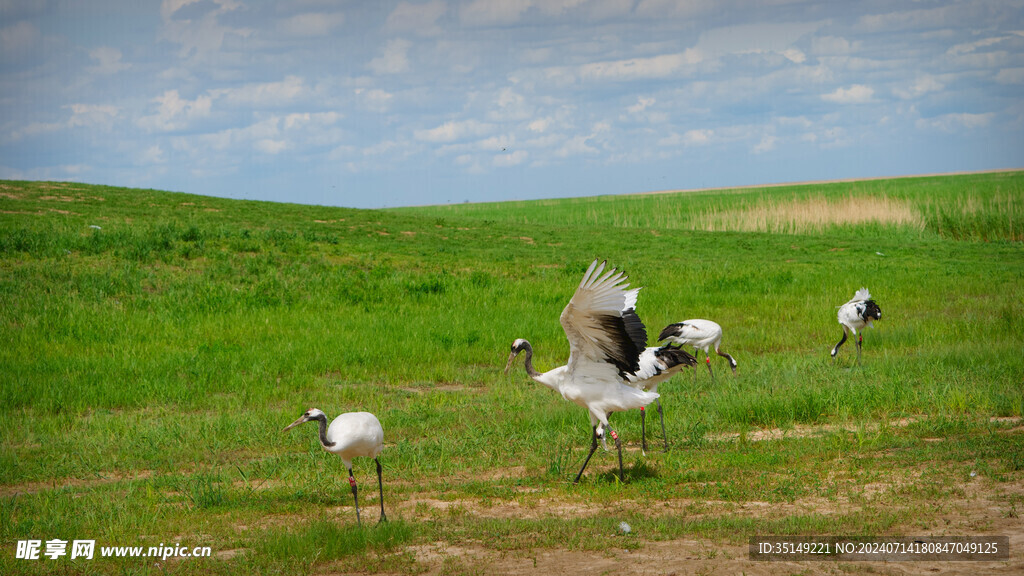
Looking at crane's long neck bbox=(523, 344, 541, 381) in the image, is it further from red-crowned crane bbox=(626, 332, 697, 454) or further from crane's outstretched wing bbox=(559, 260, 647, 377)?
red-crowned crane bbox=(626, 332, 697, 454)

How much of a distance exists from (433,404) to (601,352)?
3909 mm

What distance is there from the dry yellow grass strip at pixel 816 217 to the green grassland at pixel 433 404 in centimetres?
1610

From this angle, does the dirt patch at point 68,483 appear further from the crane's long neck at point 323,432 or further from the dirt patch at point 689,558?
the dirt patch at point 689,558

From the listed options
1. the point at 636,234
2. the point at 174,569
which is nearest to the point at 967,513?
the point at 174,569

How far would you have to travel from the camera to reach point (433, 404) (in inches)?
436

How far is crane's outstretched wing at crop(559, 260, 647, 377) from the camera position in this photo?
7.11m

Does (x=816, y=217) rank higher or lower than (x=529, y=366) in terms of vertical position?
higher

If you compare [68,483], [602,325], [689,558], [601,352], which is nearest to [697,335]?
[601,352]

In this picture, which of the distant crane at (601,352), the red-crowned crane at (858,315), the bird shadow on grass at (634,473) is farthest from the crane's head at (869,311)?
the bird shadow on grass at (634,473)

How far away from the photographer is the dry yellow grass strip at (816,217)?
40281mm

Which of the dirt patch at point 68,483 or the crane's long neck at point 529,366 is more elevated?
the crane's long neck at point 529,366

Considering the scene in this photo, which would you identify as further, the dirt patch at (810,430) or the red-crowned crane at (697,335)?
the red-crowned crane at (697,335)

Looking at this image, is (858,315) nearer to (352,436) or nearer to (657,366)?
(657,366)

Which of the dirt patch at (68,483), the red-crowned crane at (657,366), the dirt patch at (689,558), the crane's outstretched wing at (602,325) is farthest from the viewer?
the red-crowned crane at (657,366)
